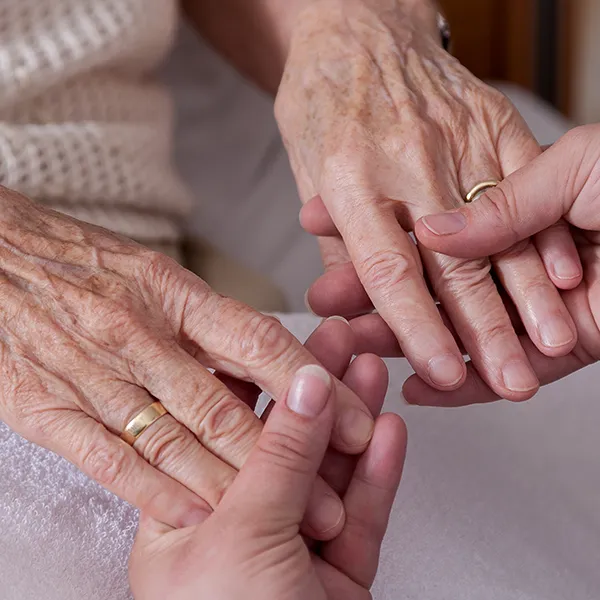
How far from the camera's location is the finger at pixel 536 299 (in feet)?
2.64

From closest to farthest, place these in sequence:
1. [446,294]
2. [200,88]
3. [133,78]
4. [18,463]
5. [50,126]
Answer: [18,463], [446,294], [50,126], [133,78], [200,88]

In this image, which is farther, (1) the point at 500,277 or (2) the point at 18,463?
(1) the point at 500,277

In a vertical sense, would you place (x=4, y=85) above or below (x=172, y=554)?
above

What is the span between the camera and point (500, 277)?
0.85 metres

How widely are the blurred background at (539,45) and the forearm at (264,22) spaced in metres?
1.24

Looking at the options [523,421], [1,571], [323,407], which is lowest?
[523,421]

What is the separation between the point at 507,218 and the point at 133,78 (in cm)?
54

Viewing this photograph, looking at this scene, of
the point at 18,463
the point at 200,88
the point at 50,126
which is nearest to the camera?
the point at 18,463

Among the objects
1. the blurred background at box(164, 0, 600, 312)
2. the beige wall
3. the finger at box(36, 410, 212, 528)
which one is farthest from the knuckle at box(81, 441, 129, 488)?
the beige wall

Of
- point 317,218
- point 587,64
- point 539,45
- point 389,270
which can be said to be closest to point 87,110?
point 317,218

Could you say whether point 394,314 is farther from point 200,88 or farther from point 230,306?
point 200,88

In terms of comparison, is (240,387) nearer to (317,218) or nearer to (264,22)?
(317,218)

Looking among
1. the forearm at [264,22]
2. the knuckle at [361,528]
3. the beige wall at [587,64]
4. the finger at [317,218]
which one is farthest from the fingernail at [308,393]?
the beige wall at [587,64]

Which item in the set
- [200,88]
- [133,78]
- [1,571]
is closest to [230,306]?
[1,571]
